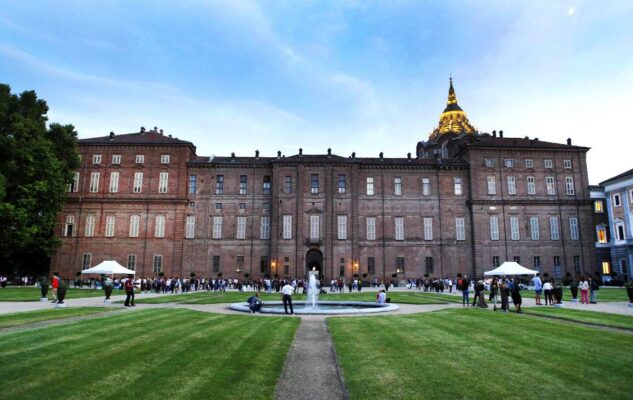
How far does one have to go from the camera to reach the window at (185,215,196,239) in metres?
53.2

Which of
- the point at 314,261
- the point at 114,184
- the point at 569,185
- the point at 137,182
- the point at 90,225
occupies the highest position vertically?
the point at 569,185

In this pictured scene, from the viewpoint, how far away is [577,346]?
11.4 m

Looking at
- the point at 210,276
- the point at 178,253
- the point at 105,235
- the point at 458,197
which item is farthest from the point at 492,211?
the point at 105,235

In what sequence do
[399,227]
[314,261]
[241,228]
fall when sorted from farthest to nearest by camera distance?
[399,227]
[241,228]
[314,261]

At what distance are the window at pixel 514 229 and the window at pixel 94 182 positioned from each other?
52.7 m

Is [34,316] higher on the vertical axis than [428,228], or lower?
lower

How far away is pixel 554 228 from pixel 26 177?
59.8m

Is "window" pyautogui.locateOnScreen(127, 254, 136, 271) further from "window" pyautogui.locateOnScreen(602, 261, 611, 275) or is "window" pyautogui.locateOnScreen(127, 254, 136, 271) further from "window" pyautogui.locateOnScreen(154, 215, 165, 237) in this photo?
"window" pyautogui.locateOnScreen(602, 261, 611, 275)

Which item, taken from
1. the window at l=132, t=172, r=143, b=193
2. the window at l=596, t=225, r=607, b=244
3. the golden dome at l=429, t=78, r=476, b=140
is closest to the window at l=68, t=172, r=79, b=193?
the window at l=132, t=172, r=143, b=193

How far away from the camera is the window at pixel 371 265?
52.4 metres

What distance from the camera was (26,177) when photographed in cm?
4062

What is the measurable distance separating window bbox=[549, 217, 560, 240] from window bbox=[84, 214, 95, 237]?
5755 cm

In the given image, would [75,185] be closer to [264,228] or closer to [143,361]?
[264,228]

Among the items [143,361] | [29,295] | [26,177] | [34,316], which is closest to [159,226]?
[26,177]
